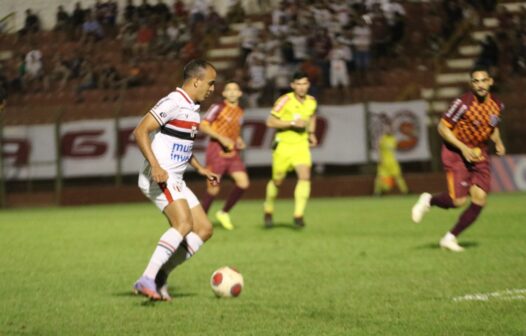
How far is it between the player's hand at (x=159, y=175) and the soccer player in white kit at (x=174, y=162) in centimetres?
14

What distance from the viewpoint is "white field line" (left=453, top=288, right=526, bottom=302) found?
328 inches

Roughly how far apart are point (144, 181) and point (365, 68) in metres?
18.2

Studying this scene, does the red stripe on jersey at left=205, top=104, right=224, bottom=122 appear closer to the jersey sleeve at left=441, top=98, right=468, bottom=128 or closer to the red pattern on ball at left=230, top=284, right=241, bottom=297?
the jersey sleeve at left=441, top=98, right=468, bottom=128

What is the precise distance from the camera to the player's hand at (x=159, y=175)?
8.22 metres

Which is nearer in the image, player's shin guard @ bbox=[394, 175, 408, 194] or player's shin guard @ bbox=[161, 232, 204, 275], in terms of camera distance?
player's shin guard @ bbox=[161, 232, 204, 275]

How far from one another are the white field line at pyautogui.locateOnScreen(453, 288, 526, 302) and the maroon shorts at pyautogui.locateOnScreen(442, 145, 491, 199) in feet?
11.2

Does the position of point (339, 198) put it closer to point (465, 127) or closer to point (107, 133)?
point (107, 133)

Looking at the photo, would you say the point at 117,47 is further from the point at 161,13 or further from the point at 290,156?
the point at 290,156

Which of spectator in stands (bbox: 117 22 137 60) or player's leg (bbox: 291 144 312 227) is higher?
player's leg (bbox: 291 144 312 227)

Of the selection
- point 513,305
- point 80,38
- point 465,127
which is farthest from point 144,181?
point 80,38

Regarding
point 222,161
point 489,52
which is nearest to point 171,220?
point 222,161

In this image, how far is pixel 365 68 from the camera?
86.9 feet

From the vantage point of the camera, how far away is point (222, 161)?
1667cm

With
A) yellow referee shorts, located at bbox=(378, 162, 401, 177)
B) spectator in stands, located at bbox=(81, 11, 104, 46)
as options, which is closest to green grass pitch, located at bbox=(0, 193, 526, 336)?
spectator in stands, located at bbox=(81, 11, 104, 46)
